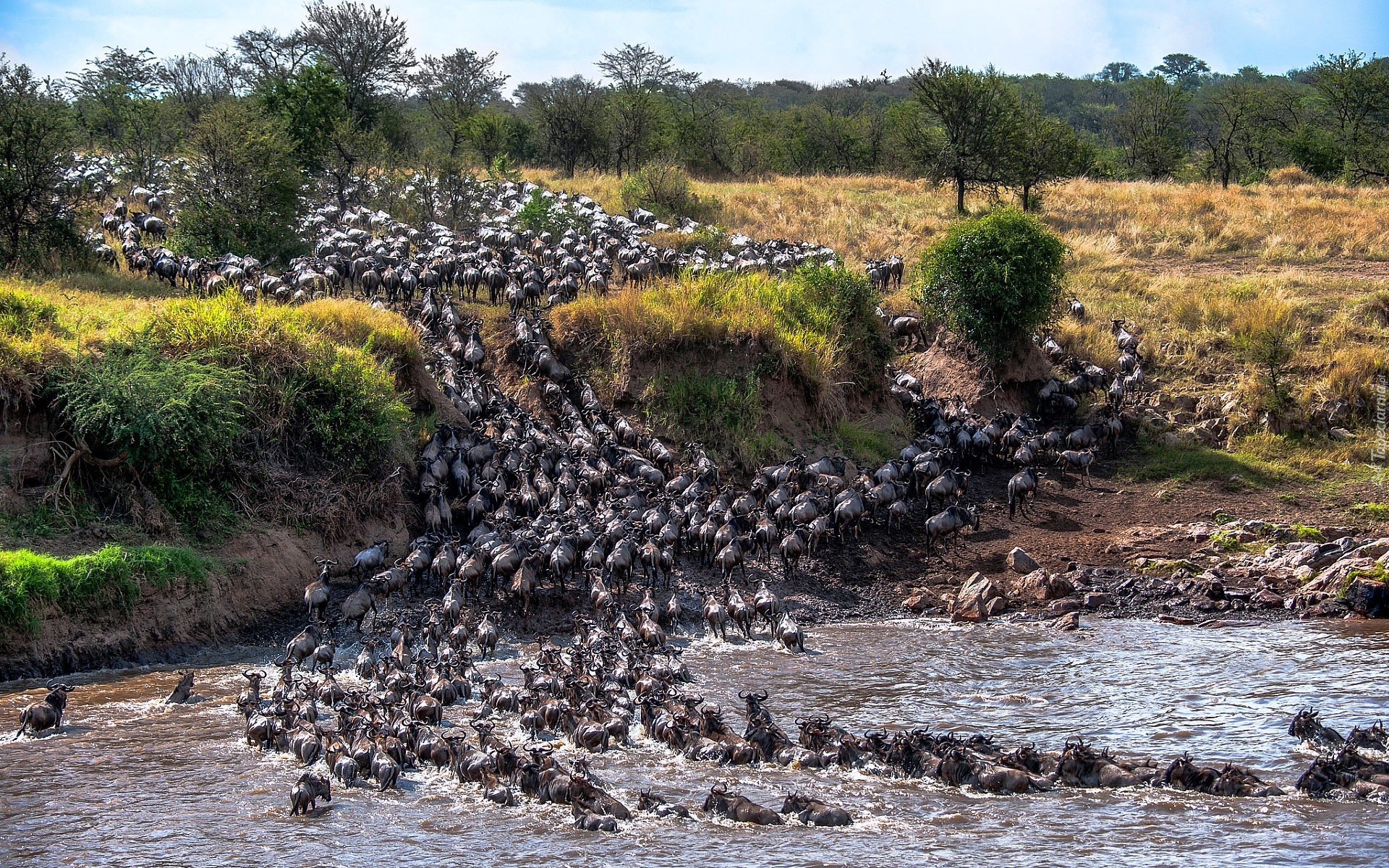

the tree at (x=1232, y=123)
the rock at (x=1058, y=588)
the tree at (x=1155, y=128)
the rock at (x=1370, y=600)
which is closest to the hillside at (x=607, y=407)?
the rock at (x=1058, y=588)

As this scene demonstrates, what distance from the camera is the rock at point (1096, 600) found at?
15273 mm

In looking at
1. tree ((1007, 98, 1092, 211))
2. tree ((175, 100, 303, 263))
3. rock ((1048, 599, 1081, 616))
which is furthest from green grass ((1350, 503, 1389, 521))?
tree ((175, 100, 303, 263))

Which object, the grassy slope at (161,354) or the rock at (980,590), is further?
the rock at (980,590)

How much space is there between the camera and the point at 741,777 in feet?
32.4

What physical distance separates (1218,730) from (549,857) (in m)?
6.76

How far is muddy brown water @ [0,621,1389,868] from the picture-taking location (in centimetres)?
855

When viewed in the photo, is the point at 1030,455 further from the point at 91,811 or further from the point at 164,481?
the point at 91,811

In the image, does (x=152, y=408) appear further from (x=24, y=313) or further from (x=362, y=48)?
(x=362, y=48)

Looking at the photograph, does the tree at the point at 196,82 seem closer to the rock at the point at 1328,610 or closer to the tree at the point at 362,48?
the tree at the point at 362,48

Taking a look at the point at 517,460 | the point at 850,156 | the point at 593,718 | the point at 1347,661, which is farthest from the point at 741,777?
the point at 850,156

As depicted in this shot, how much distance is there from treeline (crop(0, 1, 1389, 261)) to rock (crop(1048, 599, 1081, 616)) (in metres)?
19.7

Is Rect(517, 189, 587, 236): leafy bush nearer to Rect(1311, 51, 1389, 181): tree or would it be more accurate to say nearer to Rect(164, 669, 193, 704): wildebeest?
Rect(164, 669, 193, 704): wildebeest

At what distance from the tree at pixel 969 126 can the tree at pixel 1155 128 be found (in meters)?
15.5

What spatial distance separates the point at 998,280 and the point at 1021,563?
8369 millimetres
